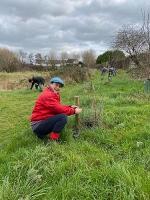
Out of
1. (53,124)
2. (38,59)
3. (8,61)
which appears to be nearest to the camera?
(53,124)

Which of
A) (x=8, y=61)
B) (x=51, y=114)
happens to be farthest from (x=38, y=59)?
(x=51, y=114)

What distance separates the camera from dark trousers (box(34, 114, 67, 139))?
7.61m

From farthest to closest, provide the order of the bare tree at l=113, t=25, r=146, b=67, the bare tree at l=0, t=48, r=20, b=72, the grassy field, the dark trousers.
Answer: the bare tree at l=0, t=48, r=20, b=72
the bare tree at l=113, t=25, r=146, b=67
the dark trousers
the grassy field

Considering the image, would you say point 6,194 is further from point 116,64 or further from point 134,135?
point 116,64

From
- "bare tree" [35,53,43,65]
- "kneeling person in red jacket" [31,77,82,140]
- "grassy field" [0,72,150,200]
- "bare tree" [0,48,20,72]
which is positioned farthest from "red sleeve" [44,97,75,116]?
"bare tree" [35,53,43,65]

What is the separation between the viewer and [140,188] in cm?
458

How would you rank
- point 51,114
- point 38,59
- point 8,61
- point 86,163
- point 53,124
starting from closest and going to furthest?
1. point 86,163
2. point 53,124
3. point 51,114
4. point 38,59
5. point 8,61

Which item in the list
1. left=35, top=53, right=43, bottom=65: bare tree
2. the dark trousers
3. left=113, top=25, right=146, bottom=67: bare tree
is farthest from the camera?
left=35, top=53, right=43, bottom=65: bare tree

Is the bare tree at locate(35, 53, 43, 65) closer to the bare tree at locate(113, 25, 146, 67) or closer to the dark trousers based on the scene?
the bare tree at locate(113, 25, 146, 67)

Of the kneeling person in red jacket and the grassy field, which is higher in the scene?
the kneeling person in red jacket

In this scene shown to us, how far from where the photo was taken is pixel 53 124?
7.67 meters

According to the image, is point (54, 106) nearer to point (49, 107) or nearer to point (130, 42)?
point (49, 107)

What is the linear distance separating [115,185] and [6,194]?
51.3 inches

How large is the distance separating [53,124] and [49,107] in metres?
0.34
